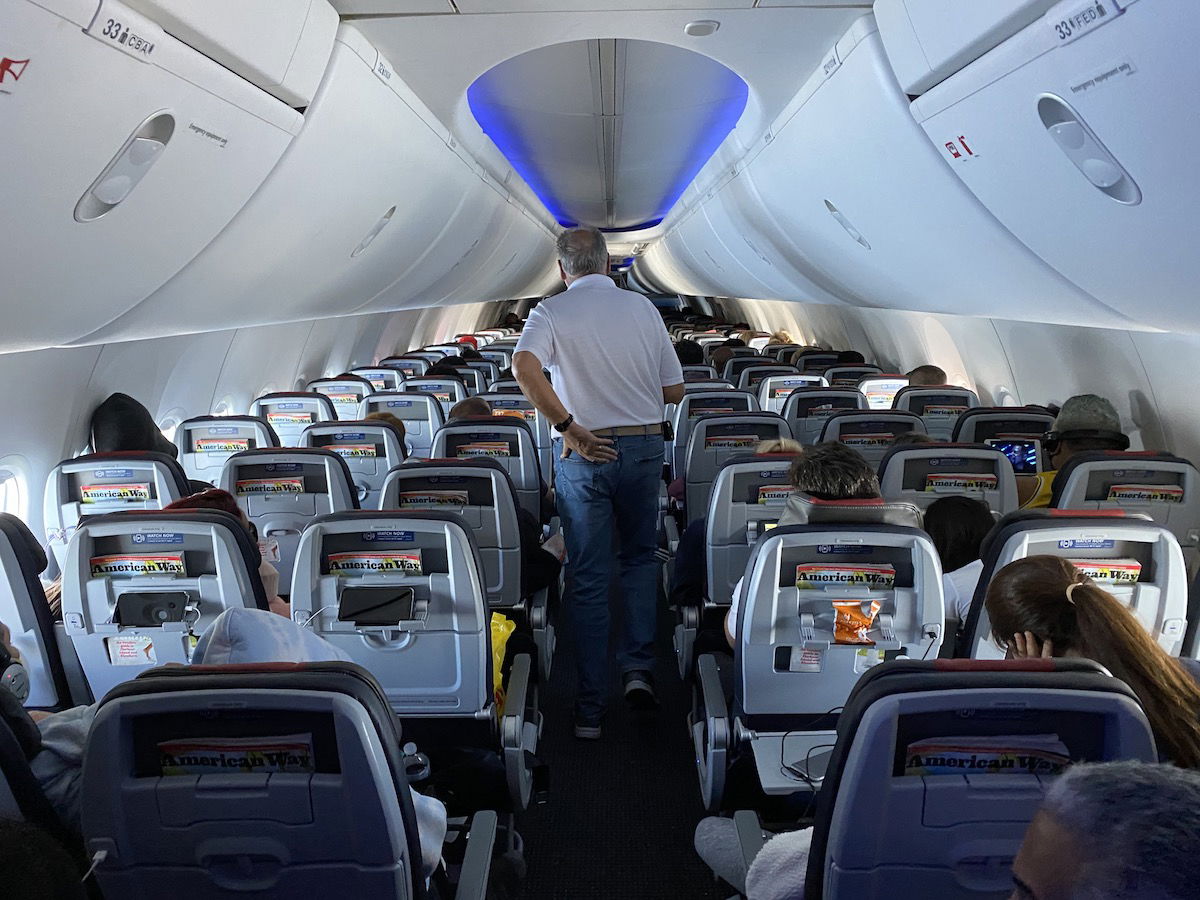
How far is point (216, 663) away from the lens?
201cm

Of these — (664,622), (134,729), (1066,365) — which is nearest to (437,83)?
(664,622)

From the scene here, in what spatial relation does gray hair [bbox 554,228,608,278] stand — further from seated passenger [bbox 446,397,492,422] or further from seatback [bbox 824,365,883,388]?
seatback [bbox 824,365,883,388]

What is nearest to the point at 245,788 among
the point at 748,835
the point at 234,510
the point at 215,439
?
the point at 748,835

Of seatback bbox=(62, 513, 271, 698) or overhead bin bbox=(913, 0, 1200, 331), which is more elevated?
overhead bin bbox=(913, 0, 1200, 331)

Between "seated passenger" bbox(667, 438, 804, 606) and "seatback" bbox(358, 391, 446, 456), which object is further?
"seatback" bbox(358, 391, 446, 456)

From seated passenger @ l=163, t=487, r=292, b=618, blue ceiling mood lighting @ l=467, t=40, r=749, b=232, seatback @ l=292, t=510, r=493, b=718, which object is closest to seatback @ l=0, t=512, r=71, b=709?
seated passenger @ l=163, t=487, r=292, b=618

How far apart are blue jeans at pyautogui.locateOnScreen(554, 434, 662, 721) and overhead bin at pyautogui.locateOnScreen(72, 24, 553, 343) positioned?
97.4 inches

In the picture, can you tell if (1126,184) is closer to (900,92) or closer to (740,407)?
(900,92)

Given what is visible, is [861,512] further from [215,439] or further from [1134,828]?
[215,439]

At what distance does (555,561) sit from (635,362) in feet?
Result: 4.23

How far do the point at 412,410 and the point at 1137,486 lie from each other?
5295 millimetres

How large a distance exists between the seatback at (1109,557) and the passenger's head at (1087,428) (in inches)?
84.7

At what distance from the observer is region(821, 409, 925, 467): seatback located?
5.71 m

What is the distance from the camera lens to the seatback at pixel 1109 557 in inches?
107
